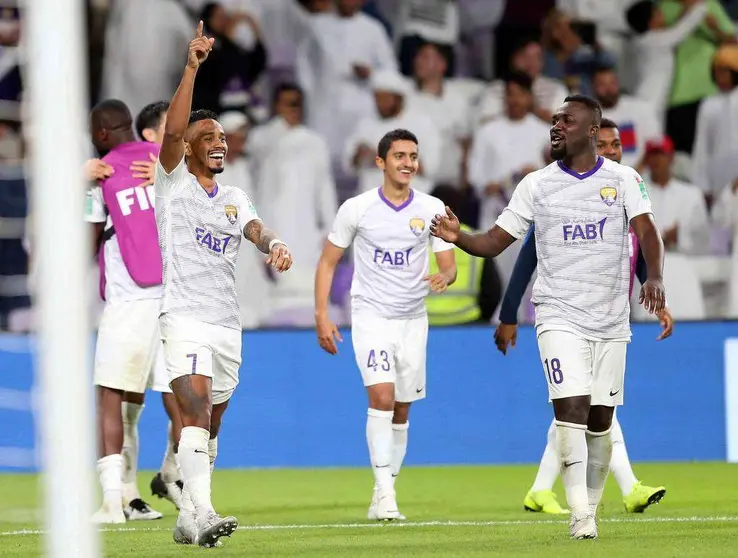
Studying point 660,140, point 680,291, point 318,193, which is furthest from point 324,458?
point 660,140

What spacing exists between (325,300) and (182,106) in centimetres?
244

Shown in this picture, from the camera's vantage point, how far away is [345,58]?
1448 centimetres

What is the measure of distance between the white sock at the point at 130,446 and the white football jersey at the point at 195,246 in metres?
1.98

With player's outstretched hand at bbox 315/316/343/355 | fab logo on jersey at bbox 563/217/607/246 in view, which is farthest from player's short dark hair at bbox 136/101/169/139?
fab logo on jersey at bbox 563/217/607/246

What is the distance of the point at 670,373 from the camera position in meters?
12.3

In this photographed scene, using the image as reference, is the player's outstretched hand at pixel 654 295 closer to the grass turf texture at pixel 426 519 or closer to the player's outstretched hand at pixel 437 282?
the grass turf texture at pixel 426 519

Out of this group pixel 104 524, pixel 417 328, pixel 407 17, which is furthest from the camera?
pixel 407 17

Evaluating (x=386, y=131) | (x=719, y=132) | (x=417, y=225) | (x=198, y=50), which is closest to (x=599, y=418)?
(x=417, y=225)

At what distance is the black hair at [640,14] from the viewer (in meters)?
14.8

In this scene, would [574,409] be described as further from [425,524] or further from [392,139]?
[392,139]

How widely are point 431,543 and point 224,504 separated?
9.95 feet

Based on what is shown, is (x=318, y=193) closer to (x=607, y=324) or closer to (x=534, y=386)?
(x=534, y=386)

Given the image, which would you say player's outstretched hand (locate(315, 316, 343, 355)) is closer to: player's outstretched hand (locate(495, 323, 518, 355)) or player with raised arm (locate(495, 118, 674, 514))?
player with raised arm (locate(495, 118, 674, 514))

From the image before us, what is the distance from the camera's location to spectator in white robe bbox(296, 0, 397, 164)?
14375 mm
